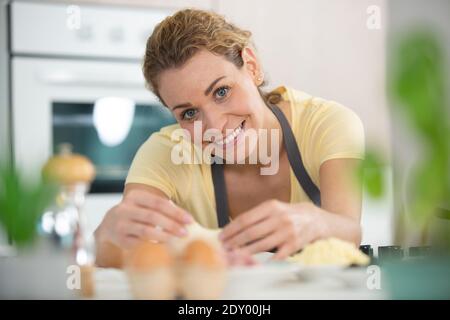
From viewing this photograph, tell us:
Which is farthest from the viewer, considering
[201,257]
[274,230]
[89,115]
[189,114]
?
[89,115]

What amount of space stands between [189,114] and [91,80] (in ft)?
1.12

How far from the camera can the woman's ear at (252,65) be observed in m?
0.91

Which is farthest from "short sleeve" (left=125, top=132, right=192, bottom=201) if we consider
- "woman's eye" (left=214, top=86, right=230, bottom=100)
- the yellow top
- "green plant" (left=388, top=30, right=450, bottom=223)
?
"green plant" (left=388, top=30, right=450, bottom=223)

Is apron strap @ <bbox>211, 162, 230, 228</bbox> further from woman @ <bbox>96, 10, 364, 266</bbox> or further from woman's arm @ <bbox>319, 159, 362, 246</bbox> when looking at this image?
woman's arm @ <bbox>319, 159, 362, 246</bbox>

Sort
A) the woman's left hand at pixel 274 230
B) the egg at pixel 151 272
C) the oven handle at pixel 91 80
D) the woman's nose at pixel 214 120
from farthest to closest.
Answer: the oven handle at pixel 91 80 < the woman's nose at pixel 214 120 < the woman's left hand at pixel 274 230 < the egg at pixel 151 272

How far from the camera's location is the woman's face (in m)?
0.85

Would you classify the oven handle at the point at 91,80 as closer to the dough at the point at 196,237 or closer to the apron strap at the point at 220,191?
the apron strap at the point at 220,191

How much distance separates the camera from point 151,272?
64cm

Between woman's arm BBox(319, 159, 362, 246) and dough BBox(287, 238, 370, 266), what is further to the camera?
woman's arm BBox(319, 159, 362, 246)

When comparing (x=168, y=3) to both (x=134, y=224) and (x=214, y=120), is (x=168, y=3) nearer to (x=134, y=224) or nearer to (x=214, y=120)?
(x=214, y=120)

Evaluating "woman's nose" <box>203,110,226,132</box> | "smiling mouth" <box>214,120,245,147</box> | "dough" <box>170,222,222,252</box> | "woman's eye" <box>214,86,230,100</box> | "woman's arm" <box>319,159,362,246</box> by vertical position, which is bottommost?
"dough" <box>170,222,222,252</box>

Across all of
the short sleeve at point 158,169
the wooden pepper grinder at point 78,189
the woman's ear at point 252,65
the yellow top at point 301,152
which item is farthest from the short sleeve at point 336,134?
the wooden pepper grinder at point 78,189

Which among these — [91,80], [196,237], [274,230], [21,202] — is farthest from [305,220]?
[91,80]
